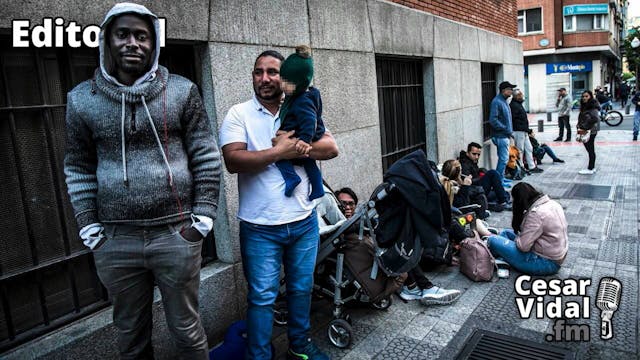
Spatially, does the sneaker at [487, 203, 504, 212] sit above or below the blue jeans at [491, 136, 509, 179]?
below

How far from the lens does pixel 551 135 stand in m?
19.6

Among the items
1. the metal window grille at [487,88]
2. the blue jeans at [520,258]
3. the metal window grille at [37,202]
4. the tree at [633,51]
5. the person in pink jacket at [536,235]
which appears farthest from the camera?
the tree at [633,51]

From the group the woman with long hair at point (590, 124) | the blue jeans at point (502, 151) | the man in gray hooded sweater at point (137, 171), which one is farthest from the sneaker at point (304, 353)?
the woman with long hair at point (590, 124)

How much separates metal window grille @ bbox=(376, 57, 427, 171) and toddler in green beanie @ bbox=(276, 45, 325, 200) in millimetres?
4017

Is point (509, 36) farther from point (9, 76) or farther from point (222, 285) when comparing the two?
point (9, 76)

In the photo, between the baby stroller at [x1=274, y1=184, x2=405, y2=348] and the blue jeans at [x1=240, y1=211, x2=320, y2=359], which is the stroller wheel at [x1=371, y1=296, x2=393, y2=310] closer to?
the baby stroller at [x1=274, y1=184, x2=405, y2=348]

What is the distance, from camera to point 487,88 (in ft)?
37.8

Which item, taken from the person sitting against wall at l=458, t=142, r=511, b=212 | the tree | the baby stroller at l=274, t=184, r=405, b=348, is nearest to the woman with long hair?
the person sitting against wall at l=458, t=142, r=511, b=212

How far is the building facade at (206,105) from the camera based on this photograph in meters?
2.90

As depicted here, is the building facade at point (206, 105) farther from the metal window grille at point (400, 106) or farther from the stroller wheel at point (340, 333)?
the stroller wheel at point (340, 333)

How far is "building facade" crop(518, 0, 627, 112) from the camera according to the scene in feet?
109

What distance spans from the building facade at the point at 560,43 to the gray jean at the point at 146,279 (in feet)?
118

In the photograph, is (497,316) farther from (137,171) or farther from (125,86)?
(125,86)

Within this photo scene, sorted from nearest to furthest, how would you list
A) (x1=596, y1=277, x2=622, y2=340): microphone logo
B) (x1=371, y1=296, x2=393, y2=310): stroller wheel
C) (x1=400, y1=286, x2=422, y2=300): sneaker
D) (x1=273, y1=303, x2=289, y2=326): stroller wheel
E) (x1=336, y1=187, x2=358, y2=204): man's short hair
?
1. (x1=596, y1=277, x2=622, y2=340): microphone logo
2. (x1=273, y1=303, x2=289, y2=326): stroller wheel
3. (x1=371, y1=296, x2=393, y2=310): stroller wheel
4. (x1=400, y1=286, x2=422, y2=300): sneaker
5. (x1=336, y1=187, x2=358, y2=204): man's short hair
